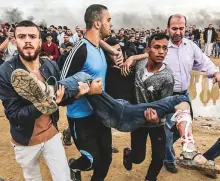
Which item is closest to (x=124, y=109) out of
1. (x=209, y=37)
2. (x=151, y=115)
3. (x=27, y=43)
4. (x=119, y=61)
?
(x=151, y=115)

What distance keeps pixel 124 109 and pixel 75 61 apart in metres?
0.69

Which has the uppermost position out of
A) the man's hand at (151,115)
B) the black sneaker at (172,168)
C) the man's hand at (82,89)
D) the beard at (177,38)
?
the beard at (177,38)

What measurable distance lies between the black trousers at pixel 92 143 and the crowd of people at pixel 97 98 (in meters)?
0.01

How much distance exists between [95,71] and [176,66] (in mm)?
1311

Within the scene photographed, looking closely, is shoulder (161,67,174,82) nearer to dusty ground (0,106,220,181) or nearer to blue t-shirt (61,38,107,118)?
blue t-shirt (61,38,107,118)

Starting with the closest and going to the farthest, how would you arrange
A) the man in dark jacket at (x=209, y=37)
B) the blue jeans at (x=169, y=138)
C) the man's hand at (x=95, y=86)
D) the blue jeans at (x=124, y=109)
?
1. the man's hand at (x=95, y=86)
2. the blue jeans at (x=124, y=109)
3. the blue jeans at (x=169, y=138)
4. the man in dark jacket at (x=209, y=37)

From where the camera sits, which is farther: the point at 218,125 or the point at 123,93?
the point at 218,125

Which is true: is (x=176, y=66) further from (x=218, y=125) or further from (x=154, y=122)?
(x=218, y=125)

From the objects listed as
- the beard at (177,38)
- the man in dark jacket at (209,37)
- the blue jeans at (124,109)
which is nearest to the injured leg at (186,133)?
the blue jeans at (124,109)

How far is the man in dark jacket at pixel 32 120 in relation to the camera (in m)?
2.85

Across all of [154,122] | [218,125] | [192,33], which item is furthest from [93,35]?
[192,33]

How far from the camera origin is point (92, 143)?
141 inches

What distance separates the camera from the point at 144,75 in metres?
3.83

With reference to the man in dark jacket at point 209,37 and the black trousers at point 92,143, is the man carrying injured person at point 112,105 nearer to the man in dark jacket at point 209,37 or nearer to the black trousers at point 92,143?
the black trousers at point 92,143
